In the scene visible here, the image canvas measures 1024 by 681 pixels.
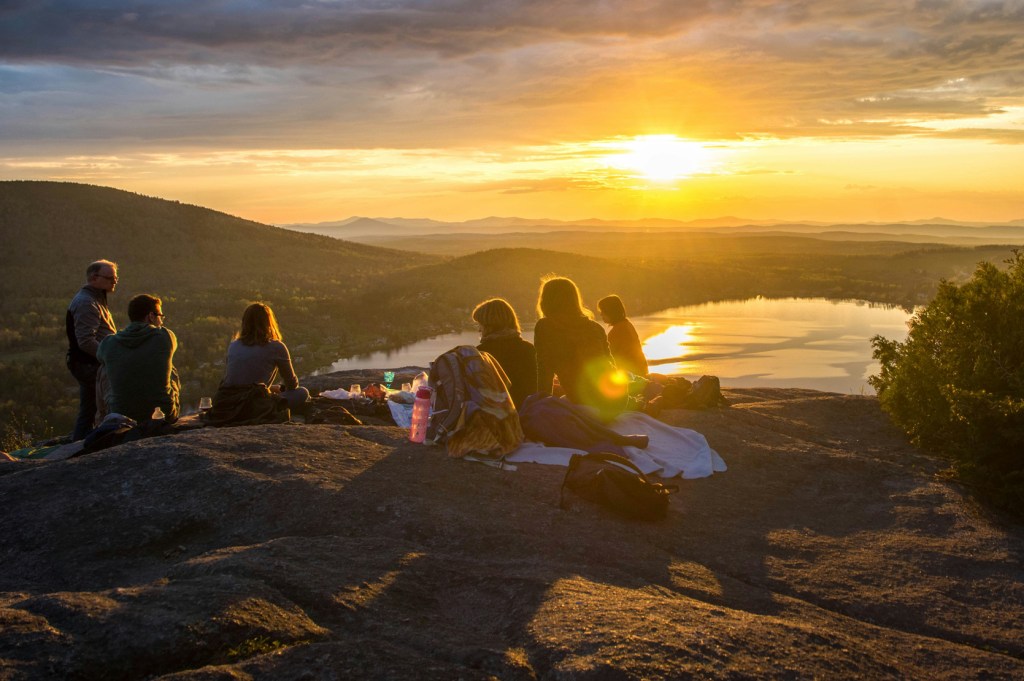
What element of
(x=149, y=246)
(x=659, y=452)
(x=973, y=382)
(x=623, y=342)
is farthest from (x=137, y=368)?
(x=149, y=246)

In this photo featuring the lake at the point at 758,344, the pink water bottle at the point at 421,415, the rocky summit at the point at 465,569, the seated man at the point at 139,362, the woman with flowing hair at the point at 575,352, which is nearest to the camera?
the rocky summit at the point at 465,569

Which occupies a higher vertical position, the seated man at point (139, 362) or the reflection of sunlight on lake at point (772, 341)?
the seated man at point (139, 362)

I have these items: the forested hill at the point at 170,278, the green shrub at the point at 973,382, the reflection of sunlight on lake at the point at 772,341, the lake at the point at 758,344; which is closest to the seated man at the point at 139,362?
the green shrub at the point at 973,382

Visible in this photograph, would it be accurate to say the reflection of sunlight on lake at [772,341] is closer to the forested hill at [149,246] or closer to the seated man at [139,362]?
the seated man at [139,362]

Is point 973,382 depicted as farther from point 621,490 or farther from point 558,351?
point 621,490

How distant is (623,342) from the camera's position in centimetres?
1068

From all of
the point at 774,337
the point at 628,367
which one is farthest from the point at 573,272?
the point at 628,367

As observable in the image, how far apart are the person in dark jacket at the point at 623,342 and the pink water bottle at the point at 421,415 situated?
3.37 meters

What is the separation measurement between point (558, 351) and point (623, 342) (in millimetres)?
2244

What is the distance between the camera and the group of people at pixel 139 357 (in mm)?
8281

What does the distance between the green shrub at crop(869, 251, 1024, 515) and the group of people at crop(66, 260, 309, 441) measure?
7.19 meters

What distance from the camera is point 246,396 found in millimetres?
8664

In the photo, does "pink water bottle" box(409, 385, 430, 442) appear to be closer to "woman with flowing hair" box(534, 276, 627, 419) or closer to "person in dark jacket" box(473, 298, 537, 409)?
"person in dark jacket" box(473, 298, 537, 409)

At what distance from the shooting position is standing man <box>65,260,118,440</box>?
30.4 feet
